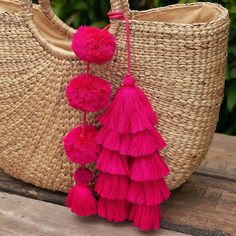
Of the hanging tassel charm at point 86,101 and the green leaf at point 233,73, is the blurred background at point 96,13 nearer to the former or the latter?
the green leaf at point 233,73

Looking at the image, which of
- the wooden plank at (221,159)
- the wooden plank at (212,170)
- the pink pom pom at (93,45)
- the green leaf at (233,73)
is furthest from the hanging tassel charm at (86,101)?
the green leaf at (233,73)

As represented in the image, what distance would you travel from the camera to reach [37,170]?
37.1 inches

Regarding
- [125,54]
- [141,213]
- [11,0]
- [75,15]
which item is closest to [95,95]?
[125,54]

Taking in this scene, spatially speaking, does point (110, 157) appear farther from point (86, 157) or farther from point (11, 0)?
point (11, 0)

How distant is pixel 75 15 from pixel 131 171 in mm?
665

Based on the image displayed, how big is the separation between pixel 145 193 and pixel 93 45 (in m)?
0.24

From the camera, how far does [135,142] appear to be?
79 centimetres

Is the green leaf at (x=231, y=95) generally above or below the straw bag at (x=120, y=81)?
below

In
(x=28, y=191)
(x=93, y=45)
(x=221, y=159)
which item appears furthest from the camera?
(x=221, y=159)

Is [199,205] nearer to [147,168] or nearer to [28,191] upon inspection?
[147,168]

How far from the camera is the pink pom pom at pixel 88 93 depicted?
779mm

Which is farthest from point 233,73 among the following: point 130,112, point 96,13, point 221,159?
point 130,112

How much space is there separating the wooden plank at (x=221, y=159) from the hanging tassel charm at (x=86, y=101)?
0.29 meters

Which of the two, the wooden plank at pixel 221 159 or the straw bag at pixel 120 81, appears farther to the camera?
the wooden plank at pixel 221 159
